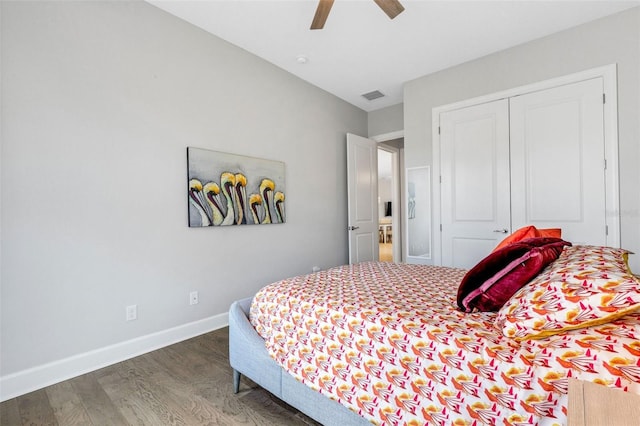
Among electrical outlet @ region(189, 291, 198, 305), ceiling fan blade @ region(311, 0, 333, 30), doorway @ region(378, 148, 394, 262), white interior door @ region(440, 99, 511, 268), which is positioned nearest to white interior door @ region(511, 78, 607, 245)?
white interior door @ region(440, 99, 511, 268)

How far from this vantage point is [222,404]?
5.56 ft

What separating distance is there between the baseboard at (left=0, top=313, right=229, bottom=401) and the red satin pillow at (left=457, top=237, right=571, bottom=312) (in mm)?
2319

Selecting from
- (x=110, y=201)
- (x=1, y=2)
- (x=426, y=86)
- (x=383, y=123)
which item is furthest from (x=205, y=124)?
(x=383, y=123)

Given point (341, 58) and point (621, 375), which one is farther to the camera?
point (341, 58)

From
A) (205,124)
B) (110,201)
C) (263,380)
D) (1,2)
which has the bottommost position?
(263,380)

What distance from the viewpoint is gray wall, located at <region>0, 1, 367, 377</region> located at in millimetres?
1853

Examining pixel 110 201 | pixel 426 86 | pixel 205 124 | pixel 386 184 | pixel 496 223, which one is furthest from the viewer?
pixel 386 184

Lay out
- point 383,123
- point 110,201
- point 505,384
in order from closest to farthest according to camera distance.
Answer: point 505,384
point 110,201
point 383,123

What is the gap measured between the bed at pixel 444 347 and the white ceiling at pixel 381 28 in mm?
2239

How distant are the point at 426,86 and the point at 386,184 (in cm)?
857

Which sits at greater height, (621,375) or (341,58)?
(341,58)

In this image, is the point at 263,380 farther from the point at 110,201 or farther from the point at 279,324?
the point at 110,201

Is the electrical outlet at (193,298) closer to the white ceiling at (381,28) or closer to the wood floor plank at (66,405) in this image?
the wood floor plank at (66,405)

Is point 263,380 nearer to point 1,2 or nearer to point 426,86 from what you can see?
point 1,2
